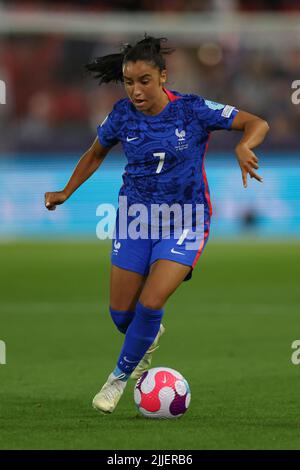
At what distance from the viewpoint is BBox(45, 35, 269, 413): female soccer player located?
288 inches

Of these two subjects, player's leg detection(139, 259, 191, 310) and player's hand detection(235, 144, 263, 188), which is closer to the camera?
player's hand detection(235, 144, 263, 188)

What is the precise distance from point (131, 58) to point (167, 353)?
3838 mm

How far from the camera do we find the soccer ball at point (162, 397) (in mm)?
7180

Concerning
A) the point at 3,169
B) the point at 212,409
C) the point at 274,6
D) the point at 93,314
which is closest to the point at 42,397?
the point at 212,409

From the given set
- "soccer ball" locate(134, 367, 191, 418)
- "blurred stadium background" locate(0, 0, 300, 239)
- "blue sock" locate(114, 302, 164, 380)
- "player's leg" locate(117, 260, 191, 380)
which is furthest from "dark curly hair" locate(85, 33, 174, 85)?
"blurred stadium background" locate(0, 0, 300, 239)

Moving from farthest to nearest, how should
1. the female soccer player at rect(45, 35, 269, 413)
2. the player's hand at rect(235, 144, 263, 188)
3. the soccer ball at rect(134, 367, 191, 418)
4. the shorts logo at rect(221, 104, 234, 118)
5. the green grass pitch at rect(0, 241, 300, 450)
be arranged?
the shorts logo at rect(221, 104, 234, 118)
the female soccer player at rect(45, 35, 269, 413)
the soccer ball at rect(134, 367, 191, 418)
the player's hand at rect(235, 144, 263, 188)
the green grass pitch at rect(0, 241, 300, 450)

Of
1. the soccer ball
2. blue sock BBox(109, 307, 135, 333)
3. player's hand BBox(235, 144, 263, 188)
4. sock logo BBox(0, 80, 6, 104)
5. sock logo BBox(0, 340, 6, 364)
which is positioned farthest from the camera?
sock logo BBox(0, 80, 6, 104)

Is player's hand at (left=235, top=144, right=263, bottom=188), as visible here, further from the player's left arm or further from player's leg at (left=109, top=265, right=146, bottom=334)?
player's leg at (left=109, top=265, right=146, bottom=334)

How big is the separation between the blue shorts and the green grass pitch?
962 mm

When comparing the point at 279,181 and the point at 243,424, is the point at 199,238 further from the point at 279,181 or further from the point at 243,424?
the point at 279,181

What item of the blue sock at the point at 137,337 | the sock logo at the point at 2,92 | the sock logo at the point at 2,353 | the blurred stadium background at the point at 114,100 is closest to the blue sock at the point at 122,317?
the blue sock at the point at 137,337

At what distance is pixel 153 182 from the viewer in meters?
7.57
